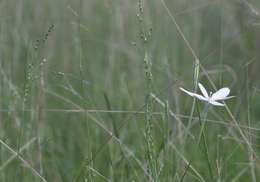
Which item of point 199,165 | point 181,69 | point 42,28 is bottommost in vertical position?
point 199,165

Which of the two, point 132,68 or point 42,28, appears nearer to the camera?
point 132,68

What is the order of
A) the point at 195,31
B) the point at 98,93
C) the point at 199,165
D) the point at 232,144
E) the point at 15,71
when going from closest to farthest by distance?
the point at 199,165 → the point at 232,144 → the point at 98,93 → the point at 15,71 → the point at 195,31

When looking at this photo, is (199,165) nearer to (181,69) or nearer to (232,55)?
(181,69)

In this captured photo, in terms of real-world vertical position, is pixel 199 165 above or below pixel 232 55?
below

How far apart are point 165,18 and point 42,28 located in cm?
61

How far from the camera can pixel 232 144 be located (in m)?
2.05

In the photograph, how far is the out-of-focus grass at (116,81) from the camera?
72.0 inches

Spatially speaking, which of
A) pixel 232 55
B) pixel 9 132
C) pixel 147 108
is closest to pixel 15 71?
pixel 9 132

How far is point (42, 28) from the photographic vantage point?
129 inches

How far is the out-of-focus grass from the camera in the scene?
183 centimetres

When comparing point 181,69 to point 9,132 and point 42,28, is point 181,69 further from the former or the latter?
point 9,132

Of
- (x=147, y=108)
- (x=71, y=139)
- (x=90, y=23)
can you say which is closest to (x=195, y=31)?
(x=90, y=23)

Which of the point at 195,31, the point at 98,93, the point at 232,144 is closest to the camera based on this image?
the point at 232,144

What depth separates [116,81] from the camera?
2723mm
